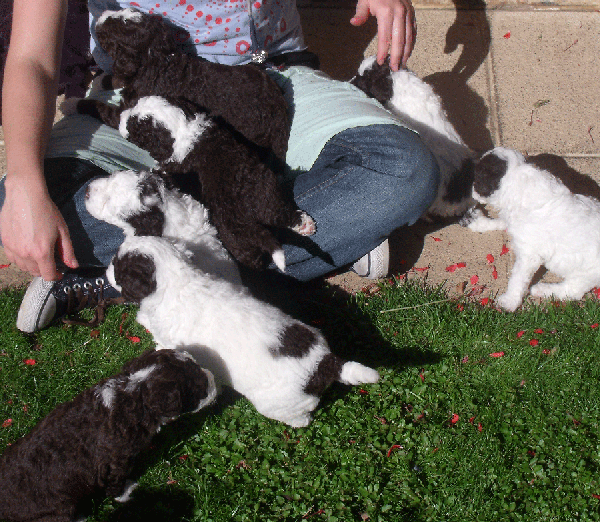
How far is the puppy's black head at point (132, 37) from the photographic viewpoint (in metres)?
3.12

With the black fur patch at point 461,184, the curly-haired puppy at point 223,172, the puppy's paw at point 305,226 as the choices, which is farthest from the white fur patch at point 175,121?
the black fur patch at point 461,184

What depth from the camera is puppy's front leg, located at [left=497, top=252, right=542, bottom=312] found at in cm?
326

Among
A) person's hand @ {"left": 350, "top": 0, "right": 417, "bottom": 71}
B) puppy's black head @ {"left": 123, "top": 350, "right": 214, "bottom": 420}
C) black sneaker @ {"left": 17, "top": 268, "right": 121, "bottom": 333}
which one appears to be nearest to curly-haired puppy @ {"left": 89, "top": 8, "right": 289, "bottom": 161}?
person's hand @ {"left": 350, "top": 0, "right": 417, "bottom": 71}

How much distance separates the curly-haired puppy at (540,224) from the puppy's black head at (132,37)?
6.66ft

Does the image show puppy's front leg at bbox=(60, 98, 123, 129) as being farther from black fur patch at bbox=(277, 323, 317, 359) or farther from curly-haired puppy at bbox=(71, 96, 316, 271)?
black fur patch at bbox=(277, 323, 317, 359)

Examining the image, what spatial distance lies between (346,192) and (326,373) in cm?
102

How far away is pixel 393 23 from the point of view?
322 cm

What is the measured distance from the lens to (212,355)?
2596 mm

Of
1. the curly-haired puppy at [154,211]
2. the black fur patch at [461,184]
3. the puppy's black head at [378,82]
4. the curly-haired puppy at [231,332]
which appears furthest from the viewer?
the puppy's black head at [378,82]

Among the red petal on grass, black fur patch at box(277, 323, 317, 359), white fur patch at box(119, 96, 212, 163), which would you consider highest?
white fur patch at box(119, 96, 212, 163)

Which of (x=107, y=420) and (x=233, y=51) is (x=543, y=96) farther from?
(x=107, y=420)

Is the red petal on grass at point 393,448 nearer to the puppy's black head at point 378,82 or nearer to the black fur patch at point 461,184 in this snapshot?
the black fur patch at point 461,184

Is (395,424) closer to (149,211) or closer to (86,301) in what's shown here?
(149,211)

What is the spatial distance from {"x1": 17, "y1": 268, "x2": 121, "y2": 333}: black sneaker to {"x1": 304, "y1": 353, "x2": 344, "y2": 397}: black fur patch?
152 centimetres
